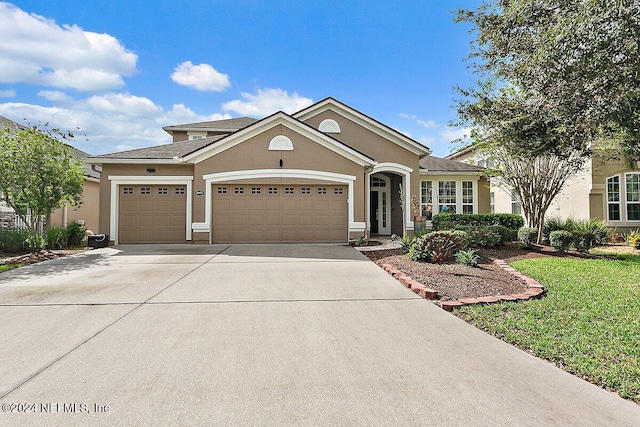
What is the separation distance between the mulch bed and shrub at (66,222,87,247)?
11384 mm

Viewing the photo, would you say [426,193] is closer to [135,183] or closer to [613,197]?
[613,197]

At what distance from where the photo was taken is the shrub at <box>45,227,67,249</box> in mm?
12555

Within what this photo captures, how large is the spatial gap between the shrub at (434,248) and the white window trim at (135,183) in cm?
887

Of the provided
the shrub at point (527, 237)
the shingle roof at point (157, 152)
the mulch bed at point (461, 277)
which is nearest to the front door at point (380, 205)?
the shrub at point (527, 237)

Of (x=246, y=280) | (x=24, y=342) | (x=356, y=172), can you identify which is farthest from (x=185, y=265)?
(x=356, y=172)

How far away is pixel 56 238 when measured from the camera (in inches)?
504

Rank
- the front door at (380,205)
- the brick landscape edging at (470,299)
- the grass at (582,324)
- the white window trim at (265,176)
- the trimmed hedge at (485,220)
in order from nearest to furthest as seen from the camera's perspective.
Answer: the grass at (582,324) → the brick landscape edging at (470,299) → the white window trim at (265,176) → the trimmed hedge at (485,220) → the front door at (380,205)

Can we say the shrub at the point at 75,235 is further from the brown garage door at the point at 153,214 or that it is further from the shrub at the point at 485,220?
the shrub at the point at 485,220

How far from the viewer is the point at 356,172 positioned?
1393 centimetres

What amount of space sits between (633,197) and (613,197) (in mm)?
916

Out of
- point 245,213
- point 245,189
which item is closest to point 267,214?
point 245,213

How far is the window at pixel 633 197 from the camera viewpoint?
51.5ft

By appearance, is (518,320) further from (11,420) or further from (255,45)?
(255,45)

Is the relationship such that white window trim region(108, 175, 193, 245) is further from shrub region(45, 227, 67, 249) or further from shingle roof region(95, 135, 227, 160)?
shrub region(45, 227, 67, 249)
